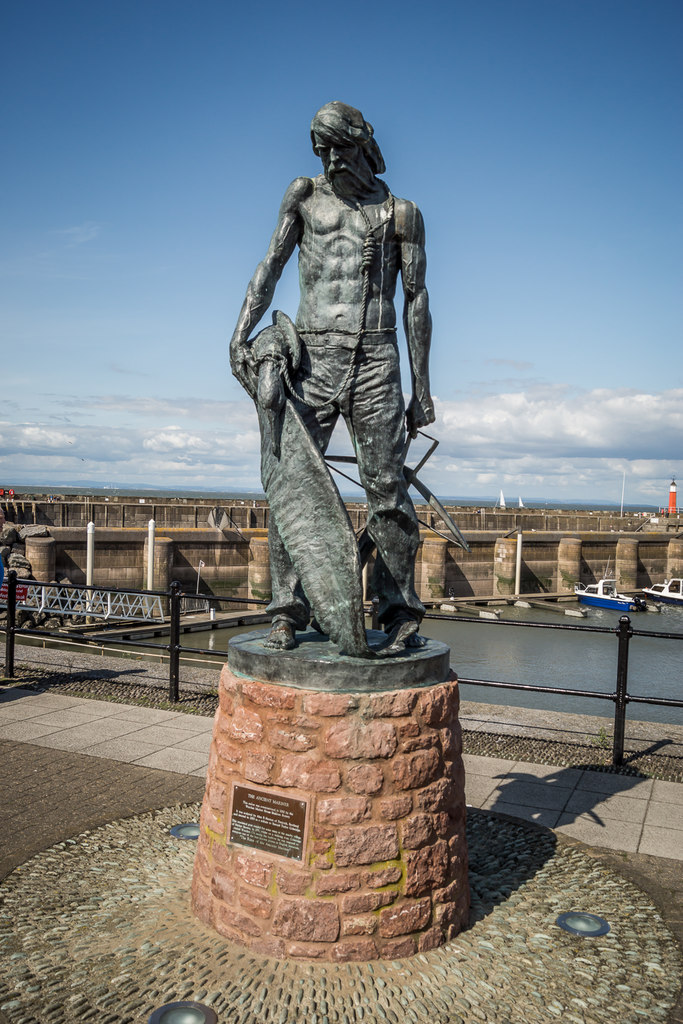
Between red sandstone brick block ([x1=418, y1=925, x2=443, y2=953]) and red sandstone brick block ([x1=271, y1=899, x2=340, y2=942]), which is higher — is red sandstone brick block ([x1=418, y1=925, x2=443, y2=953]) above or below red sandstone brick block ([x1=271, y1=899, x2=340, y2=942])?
below

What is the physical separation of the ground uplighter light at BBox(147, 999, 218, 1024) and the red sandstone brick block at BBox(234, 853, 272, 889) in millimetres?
542

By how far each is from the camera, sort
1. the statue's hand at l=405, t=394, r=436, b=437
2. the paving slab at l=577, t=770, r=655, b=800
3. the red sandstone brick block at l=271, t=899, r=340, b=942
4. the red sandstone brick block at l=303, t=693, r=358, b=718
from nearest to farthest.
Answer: the red sandstone brick block at l=271, t=899, r=340, b=942, the red sandstone brick block at l=303, t=693, r=358, b=718, the statue's hand at l=405, t=394, r=436, b=437, the paving slab at l=577, t=770, r=655, b=800

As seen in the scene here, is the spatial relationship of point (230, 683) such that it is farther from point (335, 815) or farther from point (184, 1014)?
point (184, 1014)

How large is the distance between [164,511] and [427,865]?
116 ft

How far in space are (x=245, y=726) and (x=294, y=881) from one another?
0.67 metres

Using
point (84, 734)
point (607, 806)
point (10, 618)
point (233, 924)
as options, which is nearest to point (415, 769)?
point (233, 924)

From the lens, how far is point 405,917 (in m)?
3.39

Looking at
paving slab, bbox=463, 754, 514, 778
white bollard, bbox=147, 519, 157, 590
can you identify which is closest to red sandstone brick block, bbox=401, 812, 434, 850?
paving slab, bbox=463, 754, 514, 778

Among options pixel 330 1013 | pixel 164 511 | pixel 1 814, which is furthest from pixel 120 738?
pixel 164 511

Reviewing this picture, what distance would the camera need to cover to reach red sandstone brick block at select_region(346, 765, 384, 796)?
11.1ft

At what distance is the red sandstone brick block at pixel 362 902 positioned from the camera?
3.33 metres

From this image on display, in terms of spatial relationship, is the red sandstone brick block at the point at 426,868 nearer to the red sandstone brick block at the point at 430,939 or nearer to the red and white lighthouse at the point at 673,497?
the red sandstone brick block at the point at 430,939

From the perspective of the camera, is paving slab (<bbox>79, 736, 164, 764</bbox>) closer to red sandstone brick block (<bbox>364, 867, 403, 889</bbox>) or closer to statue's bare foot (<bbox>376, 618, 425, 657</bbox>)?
statue's bare foot (<bbox>376, 618, 425, 657</bbox>)

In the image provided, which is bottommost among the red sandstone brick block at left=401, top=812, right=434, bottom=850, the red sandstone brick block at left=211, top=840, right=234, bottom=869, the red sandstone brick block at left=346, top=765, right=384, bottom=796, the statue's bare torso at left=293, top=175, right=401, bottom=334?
the red sandstone brick block at left=211, top=840, right=234, bottom=869
